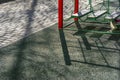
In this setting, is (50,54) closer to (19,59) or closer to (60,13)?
(19,59)

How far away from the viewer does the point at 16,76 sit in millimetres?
4059

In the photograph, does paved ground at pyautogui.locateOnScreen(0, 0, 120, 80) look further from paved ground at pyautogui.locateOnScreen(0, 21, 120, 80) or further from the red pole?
the red pole

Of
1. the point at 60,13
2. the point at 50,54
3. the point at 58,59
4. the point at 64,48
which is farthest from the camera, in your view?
the point at 60,13

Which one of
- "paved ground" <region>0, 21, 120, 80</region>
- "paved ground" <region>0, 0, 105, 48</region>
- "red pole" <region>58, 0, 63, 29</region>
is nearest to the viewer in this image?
"paved ground" <region>0, 21, 120, 80</region>

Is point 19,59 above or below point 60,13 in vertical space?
below

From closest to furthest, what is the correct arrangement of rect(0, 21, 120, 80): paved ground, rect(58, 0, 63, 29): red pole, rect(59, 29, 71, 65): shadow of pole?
rect(0, 21, 120, 80): paved ground, rect(59, 29, 71, 65): shadow of pole, rect(58, 0, 63, 29): red pole

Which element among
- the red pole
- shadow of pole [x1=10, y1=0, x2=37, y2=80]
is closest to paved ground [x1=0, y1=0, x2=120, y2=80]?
shadow of pole [x1=10, y1=0, x2=37, y2=80]

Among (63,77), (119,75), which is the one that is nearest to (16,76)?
(63,77)

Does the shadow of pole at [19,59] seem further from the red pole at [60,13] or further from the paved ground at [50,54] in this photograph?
the red pole at [60,13]

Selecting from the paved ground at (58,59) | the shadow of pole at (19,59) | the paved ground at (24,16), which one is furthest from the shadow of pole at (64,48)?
the shadow of pole at (19,59)

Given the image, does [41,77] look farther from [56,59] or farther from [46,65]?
[56,59]

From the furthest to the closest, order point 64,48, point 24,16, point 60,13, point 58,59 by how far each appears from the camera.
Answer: point 24,16 → point 60,13 → point 64,48 → point 58,59

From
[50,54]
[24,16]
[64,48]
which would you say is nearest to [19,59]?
[50,54]

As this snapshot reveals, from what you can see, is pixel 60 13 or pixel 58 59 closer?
pixel 58 59
